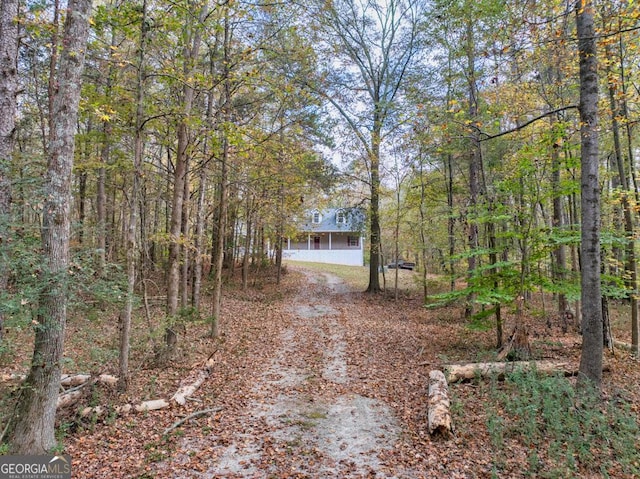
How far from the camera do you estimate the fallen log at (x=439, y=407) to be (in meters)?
4.71

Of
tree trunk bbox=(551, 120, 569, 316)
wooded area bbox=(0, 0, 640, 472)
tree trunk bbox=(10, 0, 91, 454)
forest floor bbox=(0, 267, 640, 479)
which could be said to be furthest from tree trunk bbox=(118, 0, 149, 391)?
tree trunk bbox=(551, 120, 569, 316)


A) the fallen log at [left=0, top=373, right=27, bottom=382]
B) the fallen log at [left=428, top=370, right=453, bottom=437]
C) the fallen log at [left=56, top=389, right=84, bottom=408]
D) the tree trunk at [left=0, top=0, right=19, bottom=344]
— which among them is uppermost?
the tree trunk at [left=0, top=0, right=19, bottom=344]

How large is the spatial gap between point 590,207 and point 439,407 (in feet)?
12.6

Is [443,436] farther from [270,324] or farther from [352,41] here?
[352,41]

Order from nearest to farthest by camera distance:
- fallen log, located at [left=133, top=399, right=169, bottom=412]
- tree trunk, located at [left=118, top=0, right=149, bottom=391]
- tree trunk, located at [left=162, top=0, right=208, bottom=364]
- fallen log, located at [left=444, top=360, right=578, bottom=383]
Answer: fallen log, located at [left=133, top=399, right=169, bottom=412]
tree trunk, located at [left=118, top=0, right=149, bottom=391]
fallen log, located at [left=444, top=360, right=578, bottom=383]
tree trunk, located at [left=162, top=0, right=208, bottom=364]

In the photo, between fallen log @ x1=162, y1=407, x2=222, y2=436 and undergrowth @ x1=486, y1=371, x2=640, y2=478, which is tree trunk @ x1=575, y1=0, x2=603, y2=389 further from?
fallen log @ x1=162, y1=407, x2=222, y2=436

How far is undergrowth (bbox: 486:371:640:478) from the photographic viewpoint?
4.02m

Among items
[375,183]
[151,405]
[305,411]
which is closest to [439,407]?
[305,411]

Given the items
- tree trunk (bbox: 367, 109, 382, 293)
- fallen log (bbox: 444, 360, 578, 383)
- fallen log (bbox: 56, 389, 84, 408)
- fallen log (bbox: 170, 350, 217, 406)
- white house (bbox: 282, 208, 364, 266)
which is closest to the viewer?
fallen log (bbox: 56, 389, 84, 408)

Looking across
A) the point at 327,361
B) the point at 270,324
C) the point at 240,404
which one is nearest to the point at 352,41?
the point at 270,324

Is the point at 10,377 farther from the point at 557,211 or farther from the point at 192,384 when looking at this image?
the point at 557,211

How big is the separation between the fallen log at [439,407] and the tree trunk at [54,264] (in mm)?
4667

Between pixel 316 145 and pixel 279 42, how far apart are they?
6.02 m

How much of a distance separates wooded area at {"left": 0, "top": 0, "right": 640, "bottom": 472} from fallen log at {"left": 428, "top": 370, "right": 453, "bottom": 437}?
0.08 metres
